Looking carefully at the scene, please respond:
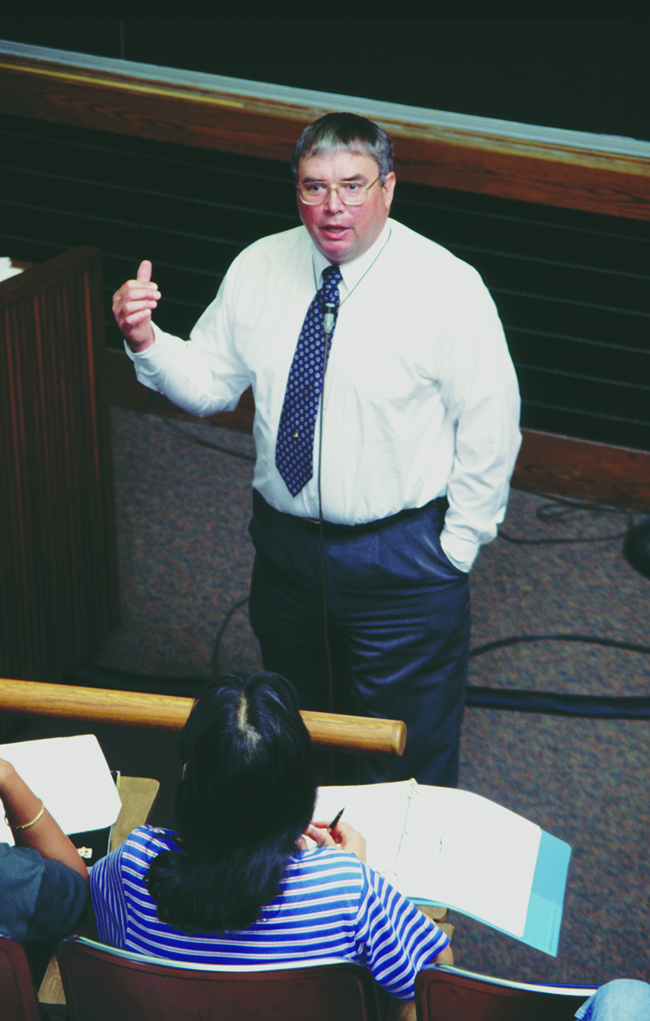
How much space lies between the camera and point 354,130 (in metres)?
1.73

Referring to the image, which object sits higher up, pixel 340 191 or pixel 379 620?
pixel 340 191

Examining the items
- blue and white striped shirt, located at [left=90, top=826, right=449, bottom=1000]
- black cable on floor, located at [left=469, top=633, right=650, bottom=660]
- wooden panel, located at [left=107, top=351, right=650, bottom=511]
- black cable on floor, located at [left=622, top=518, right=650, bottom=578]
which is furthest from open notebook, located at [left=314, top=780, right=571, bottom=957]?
wooden panel, located at [left=107, top=351, right=650, bottom=511]

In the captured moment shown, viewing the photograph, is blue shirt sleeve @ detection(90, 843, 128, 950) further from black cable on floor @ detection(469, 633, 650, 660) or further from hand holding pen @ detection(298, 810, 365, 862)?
black cable on floor @ detection(469, 633, 650, 660)

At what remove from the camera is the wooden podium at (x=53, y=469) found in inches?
91.7

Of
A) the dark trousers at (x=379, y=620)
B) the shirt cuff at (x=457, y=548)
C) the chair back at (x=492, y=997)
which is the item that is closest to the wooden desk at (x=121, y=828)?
the chair back at (x=492, y=997)

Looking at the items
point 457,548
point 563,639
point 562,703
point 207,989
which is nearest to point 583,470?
point 563,639

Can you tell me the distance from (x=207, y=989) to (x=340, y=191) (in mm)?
1266

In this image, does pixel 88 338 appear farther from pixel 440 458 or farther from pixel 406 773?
pixel 406 773

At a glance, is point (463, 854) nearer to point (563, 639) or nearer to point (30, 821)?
point (30, 821)

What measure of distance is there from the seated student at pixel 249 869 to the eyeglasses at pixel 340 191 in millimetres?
931

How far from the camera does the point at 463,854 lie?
1337mm

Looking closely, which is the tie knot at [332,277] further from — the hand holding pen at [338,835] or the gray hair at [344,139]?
the hand holding pen at [338,835]

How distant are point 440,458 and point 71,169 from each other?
8.30 ft

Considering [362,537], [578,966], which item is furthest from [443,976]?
[578,966]
